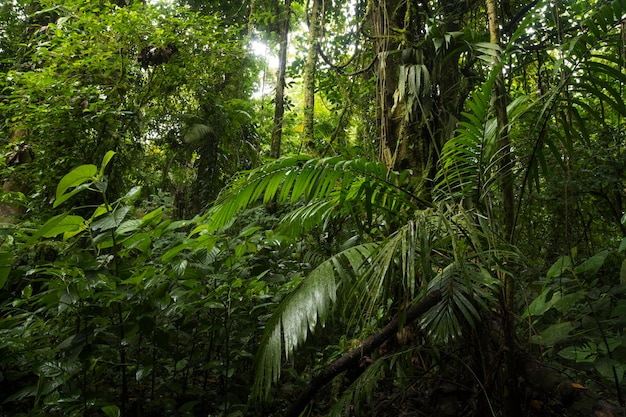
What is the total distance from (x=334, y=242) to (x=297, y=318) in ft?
7.06

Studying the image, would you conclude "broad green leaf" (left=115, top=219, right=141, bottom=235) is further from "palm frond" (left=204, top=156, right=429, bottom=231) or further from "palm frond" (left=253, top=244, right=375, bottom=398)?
"palm frond" (left=253, top=244, right=375, bottom=398)

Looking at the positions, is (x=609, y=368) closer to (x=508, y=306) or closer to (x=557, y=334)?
(x=557, y=334)

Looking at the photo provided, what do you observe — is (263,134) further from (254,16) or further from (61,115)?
(61,115)

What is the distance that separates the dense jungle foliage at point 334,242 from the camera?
162 cm

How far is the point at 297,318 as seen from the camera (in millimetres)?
1605

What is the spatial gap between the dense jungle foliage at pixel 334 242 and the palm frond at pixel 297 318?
0.03ft

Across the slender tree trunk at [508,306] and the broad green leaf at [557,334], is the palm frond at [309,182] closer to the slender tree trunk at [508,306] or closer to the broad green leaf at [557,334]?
the slender tree trunk at [508,306]

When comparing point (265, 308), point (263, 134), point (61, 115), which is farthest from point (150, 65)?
point (265, 308)

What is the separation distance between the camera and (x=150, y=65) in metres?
4.62

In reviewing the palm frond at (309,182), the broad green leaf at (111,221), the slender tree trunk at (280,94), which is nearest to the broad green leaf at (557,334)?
the palm frond at (309,182)

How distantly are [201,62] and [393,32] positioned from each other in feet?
9.35

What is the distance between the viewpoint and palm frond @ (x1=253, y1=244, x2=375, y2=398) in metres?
1.56

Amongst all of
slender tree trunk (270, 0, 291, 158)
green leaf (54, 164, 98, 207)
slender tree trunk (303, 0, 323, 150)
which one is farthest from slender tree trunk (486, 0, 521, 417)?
slender tree trunk (270, 0, 291, 158)

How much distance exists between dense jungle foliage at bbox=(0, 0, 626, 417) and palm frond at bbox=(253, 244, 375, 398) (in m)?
0.01
